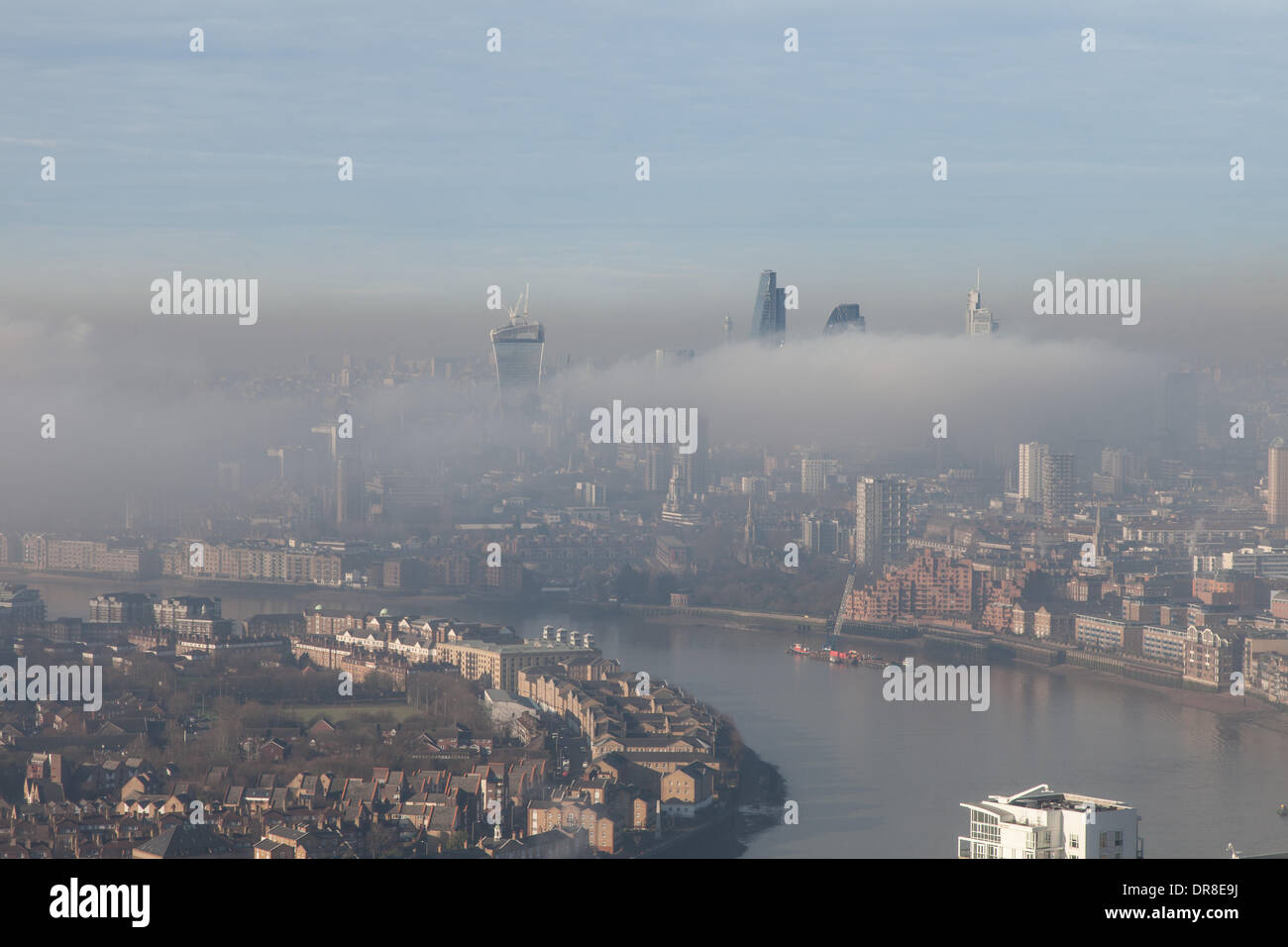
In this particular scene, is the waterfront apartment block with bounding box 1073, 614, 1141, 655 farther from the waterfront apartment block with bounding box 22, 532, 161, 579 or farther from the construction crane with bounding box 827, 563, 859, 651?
the waterfront apartment block with bounding box 22, 532, 161, 579

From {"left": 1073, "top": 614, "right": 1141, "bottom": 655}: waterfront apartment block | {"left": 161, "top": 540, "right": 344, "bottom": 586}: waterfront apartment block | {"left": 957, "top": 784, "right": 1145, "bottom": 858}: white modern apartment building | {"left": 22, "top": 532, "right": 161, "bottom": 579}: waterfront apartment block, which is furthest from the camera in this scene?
{"left": 22, "top": 532, "right": 161, "bottom": 579}: waterfront apartment block

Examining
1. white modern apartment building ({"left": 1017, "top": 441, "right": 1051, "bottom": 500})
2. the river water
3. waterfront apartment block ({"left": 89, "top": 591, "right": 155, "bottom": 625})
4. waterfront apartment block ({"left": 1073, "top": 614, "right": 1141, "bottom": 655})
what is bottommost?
the river water

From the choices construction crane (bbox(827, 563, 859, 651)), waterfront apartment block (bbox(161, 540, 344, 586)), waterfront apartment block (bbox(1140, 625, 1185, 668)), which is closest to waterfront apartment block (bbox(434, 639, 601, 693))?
construction crane (bbox(827, 563, 859, 651))

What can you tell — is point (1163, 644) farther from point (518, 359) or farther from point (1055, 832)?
point (518, 359)

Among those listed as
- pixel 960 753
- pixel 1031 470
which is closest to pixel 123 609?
pixel 960 753

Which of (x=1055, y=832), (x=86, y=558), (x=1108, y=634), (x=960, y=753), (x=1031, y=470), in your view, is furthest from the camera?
(x=1031, y=470)
